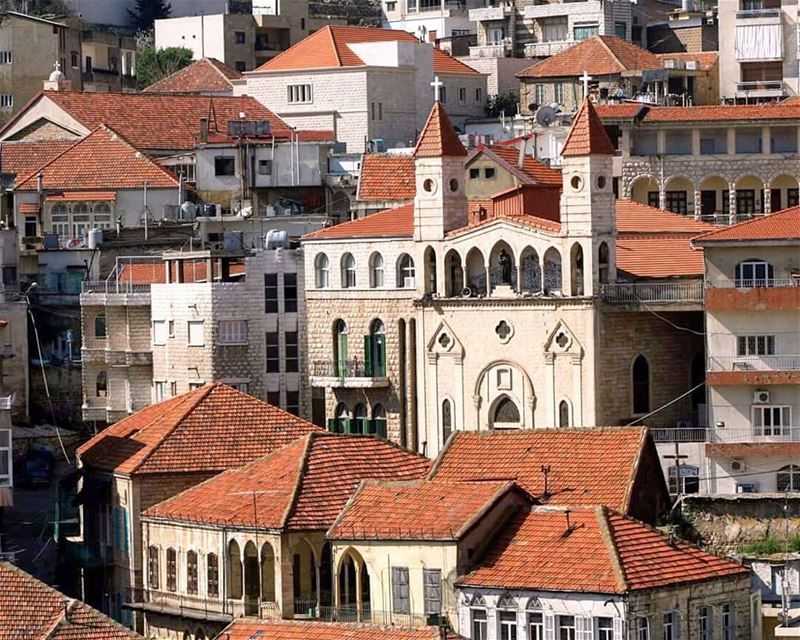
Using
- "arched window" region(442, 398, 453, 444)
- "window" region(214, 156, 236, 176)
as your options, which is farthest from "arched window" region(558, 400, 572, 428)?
"window" region(214, 156, 236, 176)

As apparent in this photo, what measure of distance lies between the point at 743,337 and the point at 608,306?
12.8ft

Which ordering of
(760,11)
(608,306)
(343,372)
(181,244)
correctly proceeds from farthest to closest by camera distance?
1. (760,11)
2. (181,244)
3. (343,372)
4. (608,306)

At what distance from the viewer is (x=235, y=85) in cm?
14175

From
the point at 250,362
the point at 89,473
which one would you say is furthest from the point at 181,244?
the point at 89,473

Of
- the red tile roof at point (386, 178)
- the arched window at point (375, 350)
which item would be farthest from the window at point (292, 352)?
the red tile roof at point (386, 178)

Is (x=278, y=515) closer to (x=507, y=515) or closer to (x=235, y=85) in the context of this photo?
(x=507, y=515)

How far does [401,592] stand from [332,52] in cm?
5510

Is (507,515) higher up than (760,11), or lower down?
lower down

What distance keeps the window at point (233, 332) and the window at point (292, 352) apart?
55.7 inches

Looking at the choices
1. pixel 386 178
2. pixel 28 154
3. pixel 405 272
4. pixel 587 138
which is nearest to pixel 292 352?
pixel 405 272

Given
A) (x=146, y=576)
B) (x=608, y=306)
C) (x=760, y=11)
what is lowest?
(x=146, y=576)

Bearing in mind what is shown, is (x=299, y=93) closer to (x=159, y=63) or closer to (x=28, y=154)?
(x=28, y=154)

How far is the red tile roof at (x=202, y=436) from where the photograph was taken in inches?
3652

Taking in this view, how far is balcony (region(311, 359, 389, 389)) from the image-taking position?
102500mm
